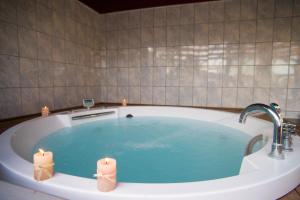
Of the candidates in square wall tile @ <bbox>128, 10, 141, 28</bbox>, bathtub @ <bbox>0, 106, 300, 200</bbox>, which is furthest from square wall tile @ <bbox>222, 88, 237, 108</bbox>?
bathtub @ <bbox>0, 106, 300, 200</bbox>

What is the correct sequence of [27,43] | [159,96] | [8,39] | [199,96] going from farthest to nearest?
[159,96], [199,96], [27,43], [8,39]

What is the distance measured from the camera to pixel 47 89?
10.2 ft

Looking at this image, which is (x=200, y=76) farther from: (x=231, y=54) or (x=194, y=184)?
(x=194, y=184)

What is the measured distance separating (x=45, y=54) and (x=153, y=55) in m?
1.94

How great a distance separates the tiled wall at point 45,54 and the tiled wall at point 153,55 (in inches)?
0.5

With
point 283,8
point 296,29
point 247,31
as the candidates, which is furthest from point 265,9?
point 296,29

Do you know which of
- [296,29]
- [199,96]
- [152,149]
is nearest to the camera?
[152,149]

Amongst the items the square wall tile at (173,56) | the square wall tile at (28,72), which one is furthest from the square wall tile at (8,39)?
the square wall tile at (173,56)

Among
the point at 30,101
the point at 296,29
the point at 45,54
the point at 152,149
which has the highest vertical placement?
the point at 296,29

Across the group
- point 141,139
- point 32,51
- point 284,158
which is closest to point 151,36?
point 32,51

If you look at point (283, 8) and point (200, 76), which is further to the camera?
point (200, 76)

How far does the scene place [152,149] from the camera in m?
1.86

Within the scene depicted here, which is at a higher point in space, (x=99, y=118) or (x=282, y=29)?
(x=282, y=29)

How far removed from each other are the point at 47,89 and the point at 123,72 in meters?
1.62
